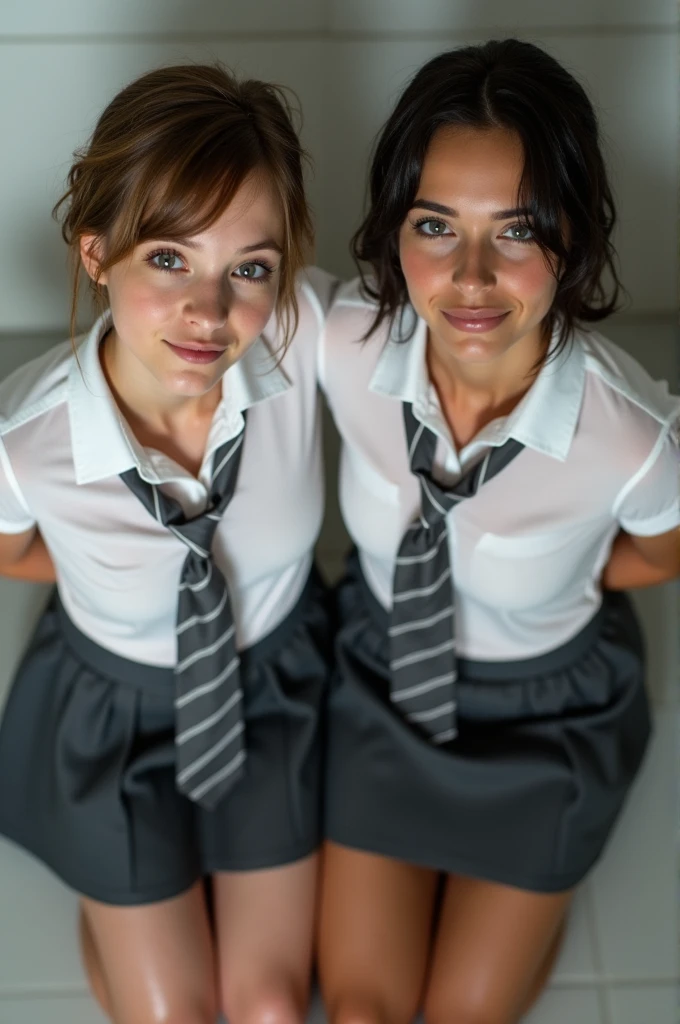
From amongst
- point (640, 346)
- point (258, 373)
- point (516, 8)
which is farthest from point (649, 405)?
point (640, 346)

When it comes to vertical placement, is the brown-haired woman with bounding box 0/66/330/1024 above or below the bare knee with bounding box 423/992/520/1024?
above

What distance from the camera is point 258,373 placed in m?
1.47

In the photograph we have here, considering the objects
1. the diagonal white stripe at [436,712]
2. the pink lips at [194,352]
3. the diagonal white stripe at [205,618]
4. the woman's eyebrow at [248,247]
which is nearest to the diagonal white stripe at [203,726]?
the diagonal white stripe at [205,618]

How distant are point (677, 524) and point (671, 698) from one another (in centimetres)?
57

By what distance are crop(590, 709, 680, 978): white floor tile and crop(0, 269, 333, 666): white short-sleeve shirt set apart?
657 mm

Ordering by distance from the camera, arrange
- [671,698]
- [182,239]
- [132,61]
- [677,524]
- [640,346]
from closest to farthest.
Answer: [182,239], [677,524], [132,61], [671,698], [640,346]

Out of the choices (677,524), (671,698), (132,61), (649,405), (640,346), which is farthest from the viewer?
(640,346)

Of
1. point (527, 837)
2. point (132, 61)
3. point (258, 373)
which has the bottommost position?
point (527, 837)

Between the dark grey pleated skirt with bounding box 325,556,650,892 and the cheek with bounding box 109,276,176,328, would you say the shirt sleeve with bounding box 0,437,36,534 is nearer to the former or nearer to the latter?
the cheek with bounding box 109,276,176,328

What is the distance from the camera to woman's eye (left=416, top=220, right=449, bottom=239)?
1.30m

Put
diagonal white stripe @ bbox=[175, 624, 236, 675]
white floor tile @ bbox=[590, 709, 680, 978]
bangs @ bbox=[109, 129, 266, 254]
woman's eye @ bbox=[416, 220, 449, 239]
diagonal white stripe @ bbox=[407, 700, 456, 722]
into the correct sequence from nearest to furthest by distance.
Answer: bangs @ bbox=[109, 129, 266, 254], woman's eye @ bbox=[416, 220, 449, 239], diagonal white stripe @ bbox=[175, 624, 236, 675], diagonal white stripe @ bbox=[407, 700, 456, 722], white floor tile @ bbox=[590, 709, 680, 978]

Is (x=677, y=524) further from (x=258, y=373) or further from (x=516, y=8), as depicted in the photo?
(x=516, y=8)

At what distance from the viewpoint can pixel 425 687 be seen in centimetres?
161

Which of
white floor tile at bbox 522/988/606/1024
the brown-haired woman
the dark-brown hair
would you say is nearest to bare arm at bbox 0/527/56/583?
the brown-haired woman
